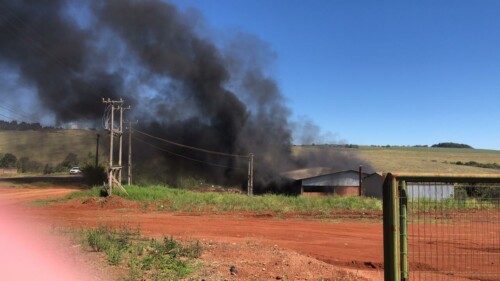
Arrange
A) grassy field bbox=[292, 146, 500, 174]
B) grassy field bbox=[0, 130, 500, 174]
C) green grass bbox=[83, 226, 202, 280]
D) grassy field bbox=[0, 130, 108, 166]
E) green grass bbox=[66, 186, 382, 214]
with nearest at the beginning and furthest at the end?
1. green grass bbox=[83, 226, 202, 280]
2. green grass bbox=[66, 186, 382, 214]
3. grassy field bbox=[292, 146, 500, 174]
4. grassy field bbox=[0, 130, 500, 174]
5. grassy field bbox=[0, 130, 108, 166]

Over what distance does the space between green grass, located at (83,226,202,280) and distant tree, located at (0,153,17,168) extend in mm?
85811

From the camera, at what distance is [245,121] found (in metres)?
62.0

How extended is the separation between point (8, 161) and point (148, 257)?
89.4 m

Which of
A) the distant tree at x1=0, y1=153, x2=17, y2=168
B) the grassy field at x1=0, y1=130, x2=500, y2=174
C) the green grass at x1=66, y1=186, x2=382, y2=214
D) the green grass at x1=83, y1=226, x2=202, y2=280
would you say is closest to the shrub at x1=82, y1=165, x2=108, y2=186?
the grassy field at x1=0, y1=130, x2=500, y2=174

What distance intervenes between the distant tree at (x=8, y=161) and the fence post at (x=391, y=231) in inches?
3608

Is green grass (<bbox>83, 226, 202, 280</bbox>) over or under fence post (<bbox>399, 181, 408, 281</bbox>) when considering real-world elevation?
under

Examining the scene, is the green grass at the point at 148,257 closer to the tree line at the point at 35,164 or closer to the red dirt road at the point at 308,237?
the red dirt road at the point at 308,237

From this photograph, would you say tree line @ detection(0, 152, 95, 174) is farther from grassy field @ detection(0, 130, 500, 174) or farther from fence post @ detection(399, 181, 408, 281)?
fence post @ detection(399, 181, 408, 281)

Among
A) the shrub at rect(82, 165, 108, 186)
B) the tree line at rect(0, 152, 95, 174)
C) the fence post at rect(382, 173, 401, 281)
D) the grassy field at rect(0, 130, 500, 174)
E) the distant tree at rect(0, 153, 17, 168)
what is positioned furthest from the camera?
the tree line at rect(0, 152, 95, 174)

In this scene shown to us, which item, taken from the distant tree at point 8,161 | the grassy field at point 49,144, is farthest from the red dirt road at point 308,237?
the distant tree at point 8,161

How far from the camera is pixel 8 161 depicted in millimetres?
85125

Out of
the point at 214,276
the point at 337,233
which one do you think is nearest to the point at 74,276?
the point at 214,276

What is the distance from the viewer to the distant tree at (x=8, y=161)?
8366 cm

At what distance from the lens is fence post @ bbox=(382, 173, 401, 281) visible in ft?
14.1
